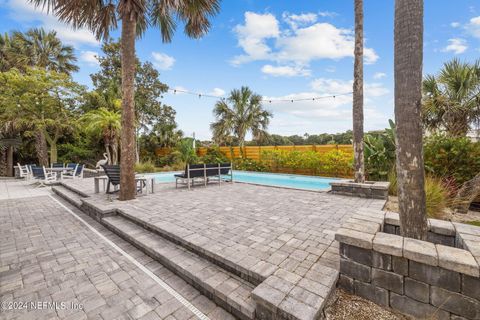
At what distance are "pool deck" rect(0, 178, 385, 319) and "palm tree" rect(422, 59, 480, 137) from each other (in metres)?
6.60

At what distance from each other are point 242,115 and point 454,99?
11.9 metres

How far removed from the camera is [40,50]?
13977 millimetres

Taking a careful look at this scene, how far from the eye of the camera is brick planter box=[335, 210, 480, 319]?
4.94ft

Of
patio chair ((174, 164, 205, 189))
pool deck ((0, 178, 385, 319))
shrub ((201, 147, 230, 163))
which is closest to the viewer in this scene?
pool deck ((0, 178, 385, 319))

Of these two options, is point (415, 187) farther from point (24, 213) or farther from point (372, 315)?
point (24, 213)

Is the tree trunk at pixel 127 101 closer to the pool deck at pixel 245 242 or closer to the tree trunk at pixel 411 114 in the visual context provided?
the pool deck at pixel 245 242

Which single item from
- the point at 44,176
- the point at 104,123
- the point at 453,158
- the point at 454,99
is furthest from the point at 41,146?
the point at 454,99

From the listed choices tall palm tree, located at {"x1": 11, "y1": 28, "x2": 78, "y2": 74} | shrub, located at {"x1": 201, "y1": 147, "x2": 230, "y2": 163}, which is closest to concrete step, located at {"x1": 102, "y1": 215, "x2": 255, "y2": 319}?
shrub, located at {"x1": 201, "y1": 147, "x2": 230, "y2": 163}

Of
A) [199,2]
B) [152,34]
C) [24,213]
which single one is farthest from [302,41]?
[24,213]

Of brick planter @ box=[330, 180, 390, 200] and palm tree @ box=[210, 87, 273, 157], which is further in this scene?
palm tree @ box=[210, 87, 273, 157]

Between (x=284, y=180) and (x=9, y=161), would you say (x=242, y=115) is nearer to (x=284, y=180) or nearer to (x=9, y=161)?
(x=284, y=180)

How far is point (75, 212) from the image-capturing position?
538cm

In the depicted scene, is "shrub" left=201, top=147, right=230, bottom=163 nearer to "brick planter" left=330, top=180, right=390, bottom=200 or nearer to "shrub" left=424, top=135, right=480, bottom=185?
"brick planter" left=330, top=180, right=390, bottom=200

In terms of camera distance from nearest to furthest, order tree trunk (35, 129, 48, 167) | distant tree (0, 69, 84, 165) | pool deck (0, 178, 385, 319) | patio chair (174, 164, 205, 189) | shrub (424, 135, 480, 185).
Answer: pool deck (0, 178, 385, 319) → shrub (424, 135, 480, 185) → patio chair (174, 164, 205, 189) → distant tree (0, 69, 84, 165) → tree trunk (35, 129, 48, 167)
